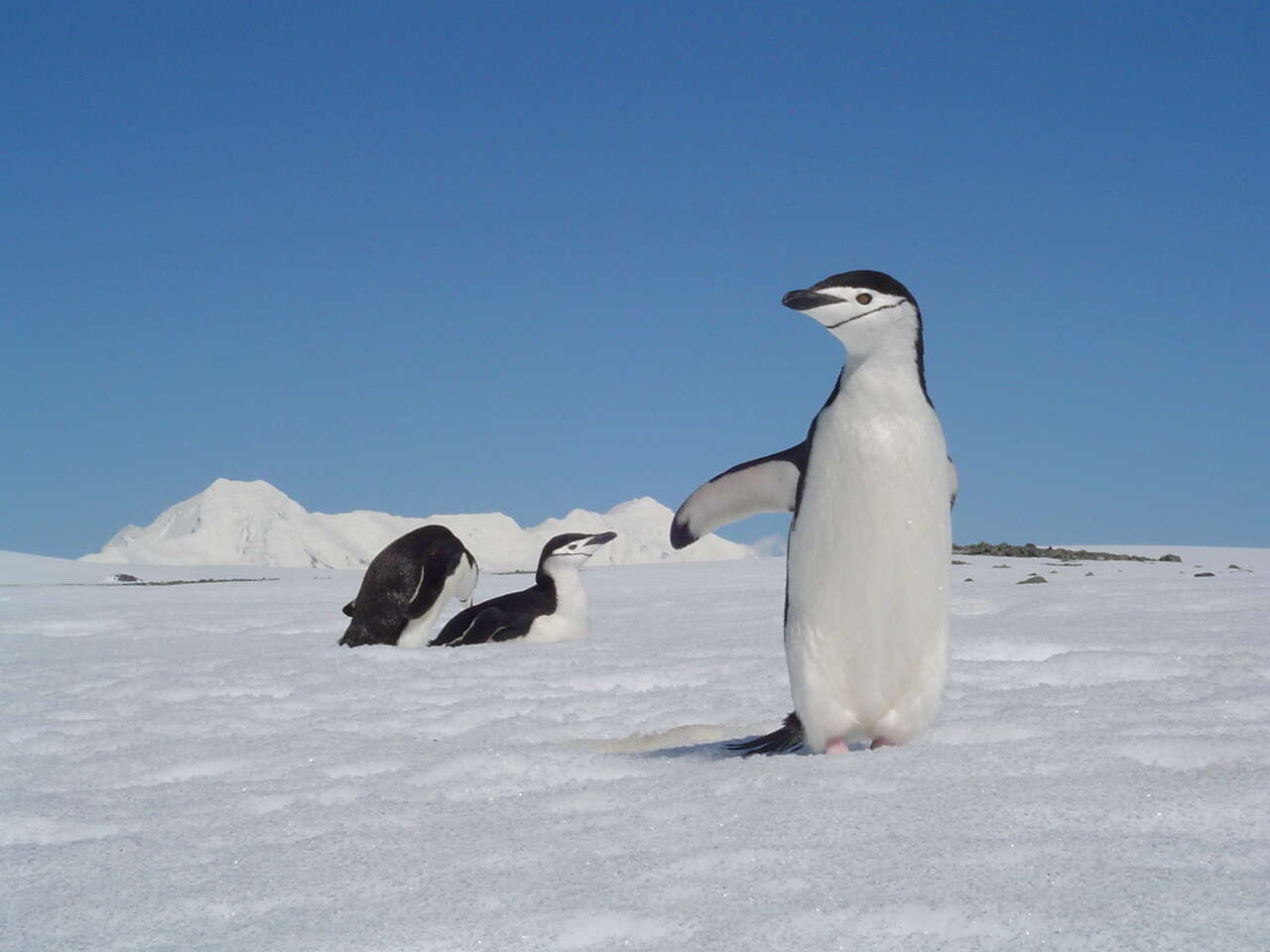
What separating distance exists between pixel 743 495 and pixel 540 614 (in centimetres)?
385

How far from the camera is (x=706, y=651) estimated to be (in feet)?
19.5

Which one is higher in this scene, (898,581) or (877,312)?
(877,312)

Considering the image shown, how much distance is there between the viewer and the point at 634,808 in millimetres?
2732

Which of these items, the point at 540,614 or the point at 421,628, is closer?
the point at 540,614

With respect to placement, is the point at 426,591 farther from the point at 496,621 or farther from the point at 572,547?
the point at 572,547

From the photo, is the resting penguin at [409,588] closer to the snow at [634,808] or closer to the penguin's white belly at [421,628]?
the penguin's white belly at [421,628]

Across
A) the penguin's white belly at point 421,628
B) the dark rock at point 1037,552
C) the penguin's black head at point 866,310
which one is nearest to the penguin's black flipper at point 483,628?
the penguin's white belly at point 421,628

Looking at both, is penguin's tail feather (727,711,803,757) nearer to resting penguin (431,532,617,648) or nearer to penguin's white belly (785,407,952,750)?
penguin's white belly (785,407,952,750)

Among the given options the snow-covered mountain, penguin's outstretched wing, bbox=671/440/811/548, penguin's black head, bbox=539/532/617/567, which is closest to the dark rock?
penguin's black head, bbox=539/532/617/567

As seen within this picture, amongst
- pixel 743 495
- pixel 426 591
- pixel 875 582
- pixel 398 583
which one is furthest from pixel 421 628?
pixel 875 582

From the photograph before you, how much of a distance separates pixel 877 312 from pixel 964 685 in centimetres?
187

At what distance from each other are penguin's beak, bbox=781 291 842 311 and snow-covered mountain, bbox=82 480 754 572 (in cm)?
9951

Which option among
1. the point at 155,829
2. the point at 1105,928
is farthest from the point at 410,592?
the point at 1105,928

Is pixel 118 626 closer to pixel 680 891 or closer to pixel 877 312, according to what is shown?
pixel 877 312
